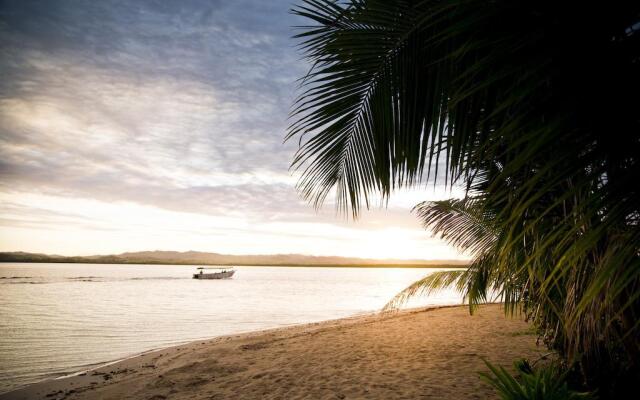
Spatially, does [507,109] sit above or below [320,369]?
above

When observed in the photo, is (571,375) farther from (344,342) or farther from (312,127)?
(344,342)

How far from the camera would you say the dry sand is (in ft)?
22.1

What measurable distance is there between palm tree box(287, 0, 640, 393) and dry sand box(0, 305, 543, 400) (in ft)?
14.9

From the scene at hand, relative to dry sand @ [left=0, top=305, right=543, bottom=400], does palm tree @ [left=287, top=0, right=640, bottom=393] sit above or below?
above

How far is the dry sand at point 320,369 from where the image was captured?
22.1 feet

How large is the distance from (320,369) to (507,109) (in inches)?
321

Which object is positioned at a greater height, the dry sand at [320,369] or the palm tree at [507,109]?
the palm tree at [507,109]

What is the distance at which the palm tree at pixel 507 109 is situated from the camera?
881mm

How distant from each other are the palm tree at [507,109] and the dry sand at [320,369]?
4527mm

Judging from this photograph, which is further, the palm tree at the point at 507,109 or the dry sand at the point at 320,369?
the dry sand at the point at 320,369

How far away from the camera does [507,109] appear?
1.34 metres

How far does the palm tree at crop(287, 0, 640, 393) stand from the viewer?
881 millimetres

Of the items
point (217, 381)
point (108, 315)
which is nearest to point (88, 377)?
point (217, 381)

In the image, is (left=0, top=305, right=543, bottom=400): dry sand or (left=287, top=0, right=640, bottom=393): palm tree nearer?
(left=287, top=0, right=640, bottom=393): palm tree
